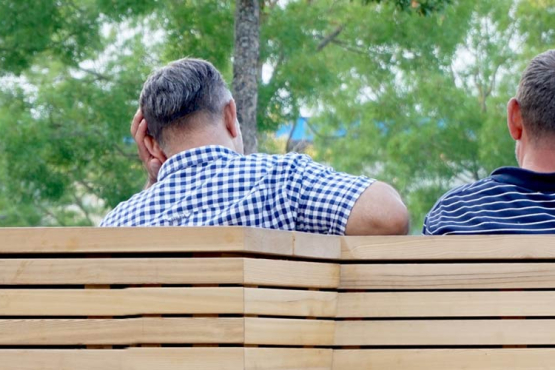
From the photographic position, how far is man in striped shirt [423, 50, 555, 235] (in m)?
3.11

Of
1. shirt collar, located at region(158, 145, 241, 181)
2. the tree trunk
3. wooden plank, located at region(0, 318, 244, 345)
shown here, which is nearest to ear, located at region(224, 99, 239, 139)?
shirt collar, located at region(158, 145, 241, 181)

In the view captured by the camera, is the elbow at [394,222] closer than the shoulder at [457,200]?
Yes

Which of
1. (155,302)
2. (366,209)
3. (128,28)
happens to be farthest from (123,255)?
(128,28)

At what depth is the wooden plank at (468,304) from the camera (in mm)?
2732

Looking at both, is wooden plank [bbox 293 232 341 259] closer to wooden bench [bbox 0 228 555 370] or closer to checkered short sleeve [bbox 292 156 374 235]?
wooden bench [bbox 0 228 555 370]

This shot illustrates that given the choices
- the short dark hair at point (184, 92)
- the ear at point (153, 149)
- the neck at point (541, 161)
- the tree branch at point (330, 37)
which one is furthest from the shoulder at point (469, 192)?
the tree branch at point (330, 37)

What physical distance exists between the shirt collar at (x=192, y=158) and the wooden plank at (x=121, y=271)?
78 cm

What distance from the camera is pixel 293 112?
13969 mm

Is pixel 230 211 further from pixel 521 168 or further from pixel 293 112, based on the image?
pixel 293 112

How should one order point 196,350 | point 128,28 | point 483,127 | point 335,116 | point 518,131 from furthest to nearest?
point 335,116
point 483,127
point 128,28
point 518,131
point 196,350

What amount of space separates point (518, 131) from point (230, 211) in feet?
3.00

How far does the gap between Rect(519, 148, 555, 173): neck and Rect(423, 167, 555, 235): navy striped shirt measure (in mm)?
135

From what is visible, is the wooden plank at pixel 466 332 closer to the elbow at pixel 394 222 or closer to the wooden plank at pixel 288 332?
the wooden plank at pixel 288 332

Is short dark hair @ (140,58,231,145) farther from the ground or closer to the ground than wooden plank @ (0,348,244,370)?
farther from the ground
